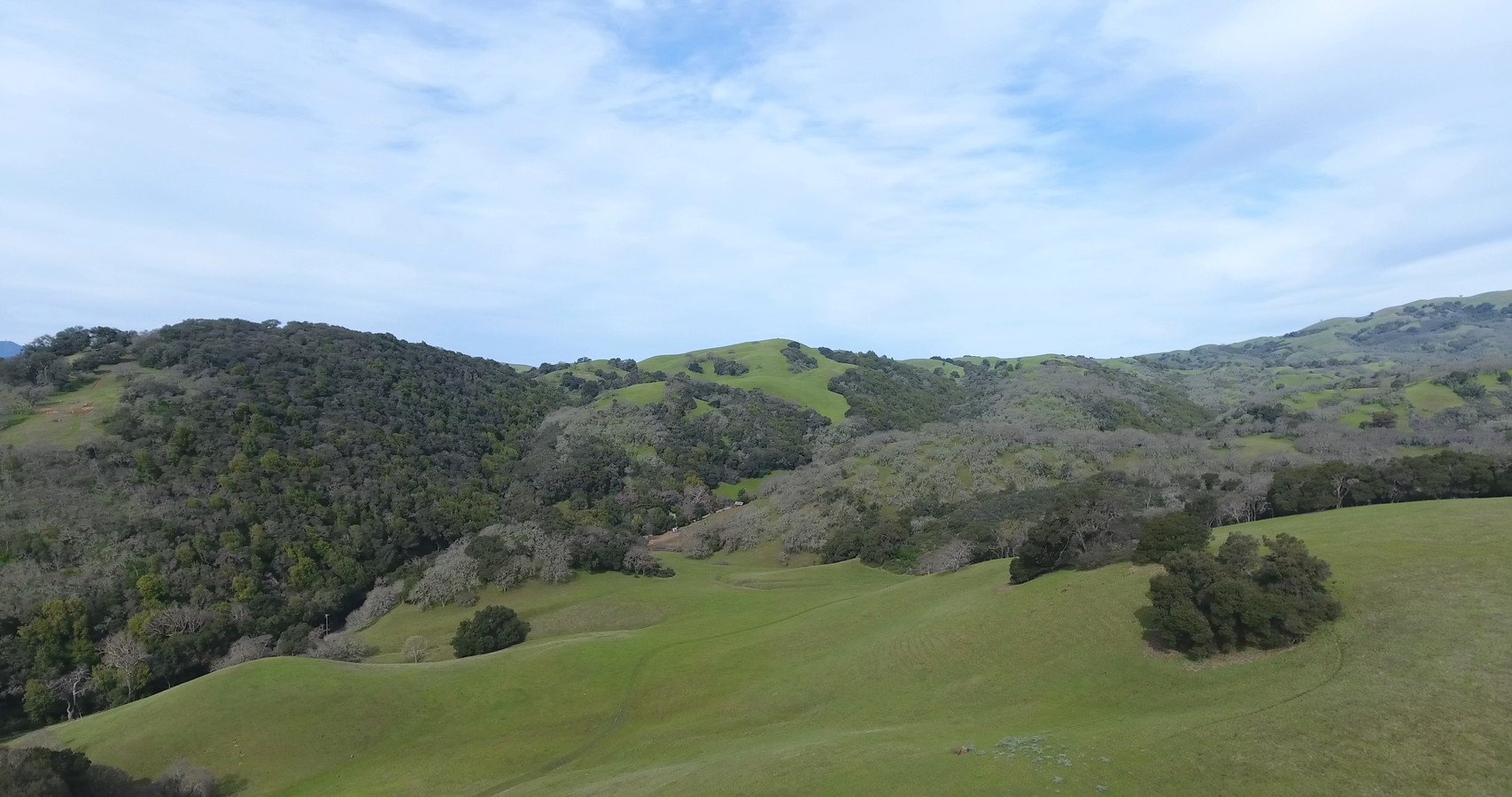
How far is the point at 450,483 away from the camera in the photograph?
382ft

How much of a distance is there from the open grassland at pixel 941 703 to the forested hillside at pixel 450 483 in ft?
31.0

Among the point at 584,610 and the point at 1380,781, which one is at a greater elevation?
the point at 1380,781

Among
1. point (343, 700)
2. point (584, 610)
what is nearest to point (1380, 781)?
point (343, 700)

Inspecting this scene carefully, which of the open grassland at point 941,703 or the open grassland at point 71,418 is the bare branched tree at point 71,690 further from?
the open grassland at point 71,418

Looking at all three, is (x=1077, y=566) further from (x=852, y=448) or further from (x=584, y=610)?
(x=852, y=448)

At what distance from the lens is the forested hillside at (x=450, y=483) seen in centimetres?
6050

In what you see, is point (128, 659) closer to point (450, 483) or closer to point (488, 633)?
point (488, 633)

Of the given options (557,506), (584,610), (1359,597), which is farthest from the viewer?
(557,506)

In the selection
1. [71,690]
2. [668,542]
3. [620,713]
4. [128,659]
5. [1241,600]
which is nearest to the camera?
[1241,600]

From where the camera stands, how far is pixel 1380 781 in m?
18.5

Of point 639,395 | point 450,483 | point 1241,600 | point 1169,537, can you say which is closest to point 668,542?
point 450,483

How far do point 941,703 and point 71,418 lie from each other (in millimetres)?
115064

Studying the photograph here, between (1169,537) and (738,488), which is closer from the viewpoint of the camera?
(1169,537)

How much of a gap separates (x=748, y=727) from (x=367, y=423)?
107 metres
